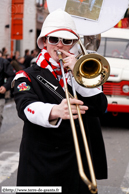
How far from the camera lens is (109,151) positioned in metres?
5.52

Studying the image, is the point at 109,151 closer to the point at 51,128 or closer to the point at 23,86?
the point at 51,128

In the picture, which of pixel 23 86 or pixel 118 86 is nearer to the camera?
pixel 23 86

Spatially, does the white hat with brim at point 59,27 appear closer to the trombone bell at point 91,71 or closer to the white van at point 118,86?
the trombone bell at point 91,71

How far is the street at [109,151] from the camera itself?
420 centimetres

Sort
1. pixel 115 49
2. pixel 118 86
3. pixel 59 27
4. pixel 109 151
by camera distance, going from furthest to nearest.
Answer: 1. pixel 115 49
2. pixel 118 86
3. pixel 109 151
4. pixel 59 27

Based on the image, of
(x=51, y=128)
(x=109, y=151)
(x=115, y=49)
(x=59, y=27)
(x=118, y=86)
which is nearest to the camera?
(x=51, y=128)

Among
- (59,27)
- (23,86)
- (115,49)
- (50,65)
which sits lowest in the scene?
(115,49)

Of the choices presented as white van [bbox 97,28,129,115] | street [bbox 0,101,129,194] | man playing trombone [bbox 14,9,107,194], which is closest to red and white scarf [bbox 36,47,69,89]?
man playing trombone [bbox 14,9,107,194]

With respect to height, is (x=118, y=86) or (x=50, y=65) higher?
(x=50, y=65)

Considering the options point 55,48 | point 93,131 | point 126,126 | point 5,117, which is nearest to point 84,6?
point 55,48

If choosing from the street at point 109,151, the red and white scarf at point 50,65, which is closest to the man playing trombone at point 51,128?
the red and white scarf at point 50,65

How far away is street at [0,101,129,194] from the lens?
4.20 meters

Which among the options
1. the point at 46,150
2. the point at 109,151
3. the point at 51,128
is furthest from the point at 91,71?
the point at 109,151

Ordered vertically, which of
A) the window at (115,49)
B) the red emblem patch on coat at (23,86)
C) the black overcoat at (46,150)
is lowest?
the window at (115,49)
